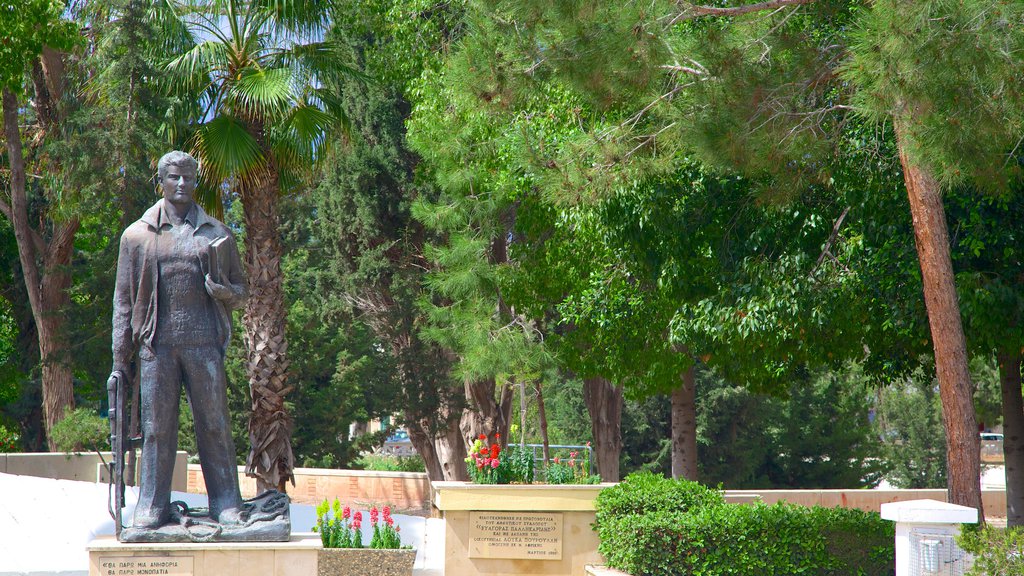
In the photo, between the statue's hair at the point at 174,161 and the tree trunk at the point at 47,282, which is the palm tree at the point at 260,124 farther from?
the tree trunk at the point at 47,282

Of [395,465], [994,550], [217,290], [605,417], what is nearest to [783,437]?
[605,417]

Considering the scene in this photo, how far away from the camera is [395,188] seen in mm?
20312

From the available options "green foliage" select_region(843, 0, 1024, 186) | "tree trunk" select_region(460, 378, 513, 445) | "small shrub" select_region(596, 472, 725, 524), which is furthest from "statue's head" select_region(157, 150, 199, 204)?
"tree trunk" select_region(460, 378, 513, 445)

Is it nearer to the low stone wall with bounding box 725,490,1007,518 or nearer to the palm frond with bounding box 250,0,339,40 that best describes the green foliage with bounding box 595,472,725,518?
the palm frond with bounding box 250,0,339,40

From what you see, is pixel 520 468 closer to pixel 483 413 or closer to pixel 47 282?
Answer: pixel 483 413

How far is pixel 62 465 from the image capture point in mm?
19203

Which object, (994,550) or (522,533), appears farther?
(522,533)

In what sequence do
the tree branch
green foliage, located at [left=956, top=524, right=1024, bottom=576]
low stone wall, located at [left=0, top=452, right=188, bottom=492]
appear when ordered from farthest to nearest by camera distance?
low stone wall, located at [left=0, top=452, right=188, bottom=492]
the tree branch
green foliage, located at [left=956, top=524, right=1024, bottom=576]

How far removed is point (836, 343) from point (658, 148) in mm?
3306

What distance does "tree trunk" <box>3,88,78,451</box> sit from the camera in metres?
19.9

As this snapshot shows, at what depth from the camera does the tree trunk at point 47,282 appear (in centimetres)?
1991

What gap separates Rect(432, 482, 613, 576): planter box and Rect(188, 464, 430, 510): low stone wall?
1102cm

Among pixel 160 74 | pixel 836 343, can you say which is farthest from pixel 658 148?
pixel 160 74

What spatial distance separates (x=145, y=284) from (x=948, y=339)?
22.4 ft
